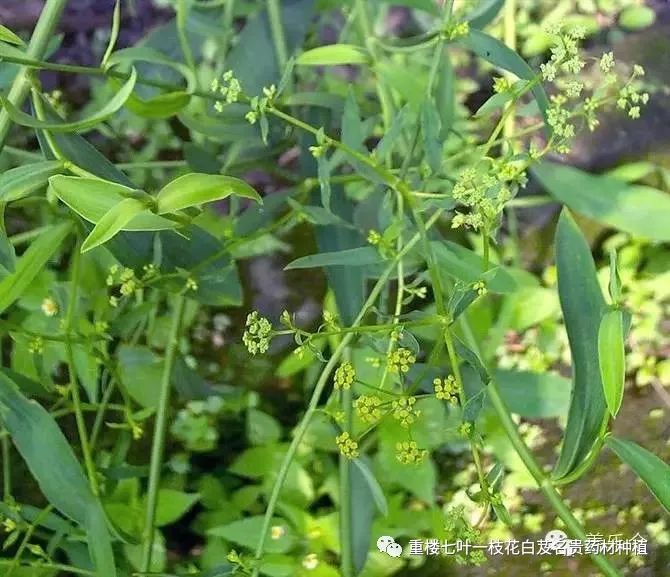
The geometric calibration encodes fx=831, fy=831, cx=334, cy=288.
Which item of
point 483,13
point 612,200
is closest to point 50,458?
point 483,13

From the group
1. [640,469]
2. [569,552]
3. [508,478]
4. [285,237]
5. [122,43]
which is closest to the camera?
[640,469]

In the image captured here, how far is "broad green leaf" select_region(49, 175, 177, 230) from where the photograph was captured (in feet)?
1.25

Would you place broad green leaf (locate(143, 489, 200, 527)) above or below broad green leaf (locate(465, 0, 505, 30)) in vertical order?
below

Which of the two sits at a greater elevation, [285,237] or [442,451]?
[285,237]

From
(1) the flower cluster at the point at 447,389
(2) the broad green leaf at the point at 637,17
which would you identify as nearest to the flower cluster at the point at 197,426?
(1) the flower cluster at the point at 447,389

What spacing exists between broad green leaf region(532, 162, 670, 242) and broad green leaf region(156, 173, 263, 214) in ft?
1.83

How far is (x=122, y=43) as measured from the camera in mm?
1039

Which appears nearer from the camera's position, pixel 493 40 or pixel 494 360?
pixel 493 40

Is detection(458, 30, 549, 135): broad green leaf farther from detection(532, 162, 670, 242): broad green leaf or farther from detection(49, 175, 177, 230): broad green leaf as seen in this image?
detection(532, 162, 670, 242): broad green leaf

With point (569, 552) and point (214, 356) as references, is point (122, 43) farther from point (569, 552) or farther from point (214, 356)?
point (569, 552)

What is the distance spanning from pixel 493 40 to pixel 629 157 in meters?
0.50

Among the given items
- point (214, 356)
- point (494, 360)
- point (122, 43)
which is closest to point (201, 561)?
point (214, 356)

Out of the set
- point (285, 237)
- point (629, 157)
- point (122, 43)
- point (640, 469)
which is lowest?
point (640, 469)

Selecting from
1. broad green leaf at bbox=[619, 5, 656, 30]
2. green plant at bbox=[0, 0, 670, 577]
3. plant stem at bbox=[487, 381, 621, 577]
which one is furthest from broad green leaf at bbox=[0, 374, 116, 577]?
broad green leaf at bbox=[619, 5, 656, 30]
